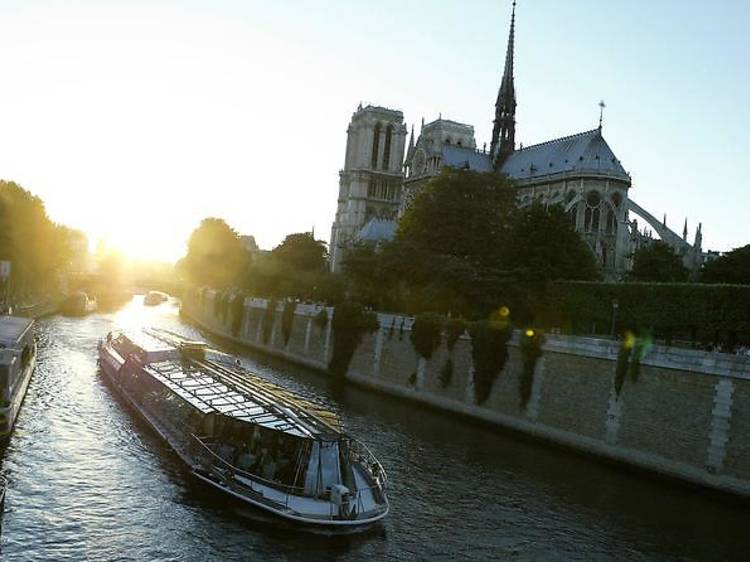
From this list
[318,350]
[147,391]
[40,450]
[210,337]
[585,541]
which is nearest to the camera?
[585,541]

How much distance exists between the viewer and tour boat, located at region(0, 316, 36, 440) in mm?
25031

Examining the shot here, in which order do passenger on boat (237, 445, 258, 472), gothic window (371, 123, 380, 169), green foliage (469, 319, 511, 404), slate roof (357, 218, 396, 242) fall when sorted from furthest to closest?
gothic window (371, 123, 380, 169), slate roof (357, 218, 396, 242), green foliage (469, 319, 511, 404), passenger on boat (237, 445, 258, 472)

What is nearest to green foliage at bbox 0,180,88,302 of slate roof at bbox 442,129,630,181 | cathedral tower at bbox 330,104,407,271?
slate roof at bbox 442,129,630,181

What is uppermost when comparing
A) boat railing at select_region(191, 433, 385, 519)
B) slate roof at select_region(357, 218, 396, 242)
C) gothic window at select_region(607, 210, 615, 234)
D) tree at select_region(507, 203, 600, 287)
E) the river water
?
gothic window at select_region(607, 210, 615, 234)

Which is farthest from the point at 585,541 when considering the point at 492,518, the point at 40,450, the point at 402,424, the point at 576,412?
the point at 40,450

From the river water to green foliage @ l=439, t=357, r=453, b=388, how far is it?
594 centimetres

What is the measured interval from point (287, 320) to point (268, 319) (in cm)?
480

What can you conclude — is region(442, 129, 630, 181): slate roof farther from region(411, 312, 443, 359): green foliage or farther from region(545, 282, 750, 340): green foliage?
region(411, 312, 443, 359): green foliage

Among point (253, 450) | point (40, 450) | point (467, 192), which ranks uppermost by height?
point (467, 192)

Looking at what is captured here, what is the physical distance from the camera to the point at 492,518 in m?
22.0

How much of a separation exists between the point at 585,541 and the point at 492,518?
2579 mm

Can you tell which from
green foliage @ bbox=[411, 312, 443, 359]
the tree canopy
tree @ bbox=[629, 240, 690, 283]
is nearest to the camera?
green foliage @ bbox=[411, 312, 443, 359]

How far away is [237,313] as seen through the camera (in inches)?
2827

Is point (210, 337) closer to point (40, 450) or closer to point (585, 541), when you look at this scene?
point (40, 450)
